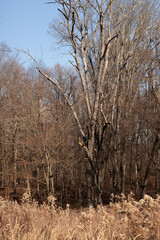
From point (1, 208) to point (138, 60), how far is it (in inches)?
466

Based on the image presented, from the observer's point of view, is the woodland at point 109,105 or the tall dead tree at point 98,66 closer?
the tall dead tree at point 98,66

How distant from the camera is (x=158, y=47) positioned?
1488cm

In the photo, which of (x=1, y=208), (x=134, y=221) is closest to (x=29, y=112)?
(x=1, y=208)

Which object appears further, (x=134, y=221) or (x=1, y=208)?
(x=1, y=208)

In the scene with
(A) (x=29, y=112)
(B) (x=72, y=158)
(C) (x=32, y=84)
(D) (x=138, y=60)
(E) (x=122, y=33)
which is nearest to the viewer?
(E) (x=122, y=33)

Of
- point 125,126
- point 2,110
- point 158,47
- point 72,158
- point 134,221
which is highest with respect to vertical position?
point 158,47

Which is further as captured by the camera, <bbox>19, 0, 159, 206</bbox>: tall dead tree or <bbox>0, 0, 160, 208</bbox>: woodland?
<bbox>0, 0, 160, 208</bbox>: woodland

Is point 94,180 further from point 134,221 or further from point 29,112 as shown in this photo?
point 29,112

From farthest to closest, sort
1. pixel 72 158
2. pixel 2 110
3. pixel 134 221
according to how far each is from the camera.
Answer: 1. pixel 2 110
2. pixel 72 158
3. pixel 134 221

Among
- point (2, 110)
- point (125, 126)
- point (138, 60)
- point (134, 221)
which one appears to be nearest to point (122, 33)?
point (138, 60)

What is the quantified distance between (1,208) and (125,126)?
35.8 ft

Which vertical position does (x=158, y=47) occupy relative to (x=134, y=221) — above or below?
above

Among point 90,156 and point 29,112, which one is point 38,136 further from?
point 90,156

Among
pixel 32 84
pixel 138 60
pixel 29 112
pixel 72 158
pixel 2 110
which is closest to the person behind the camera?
pixel 138 60
